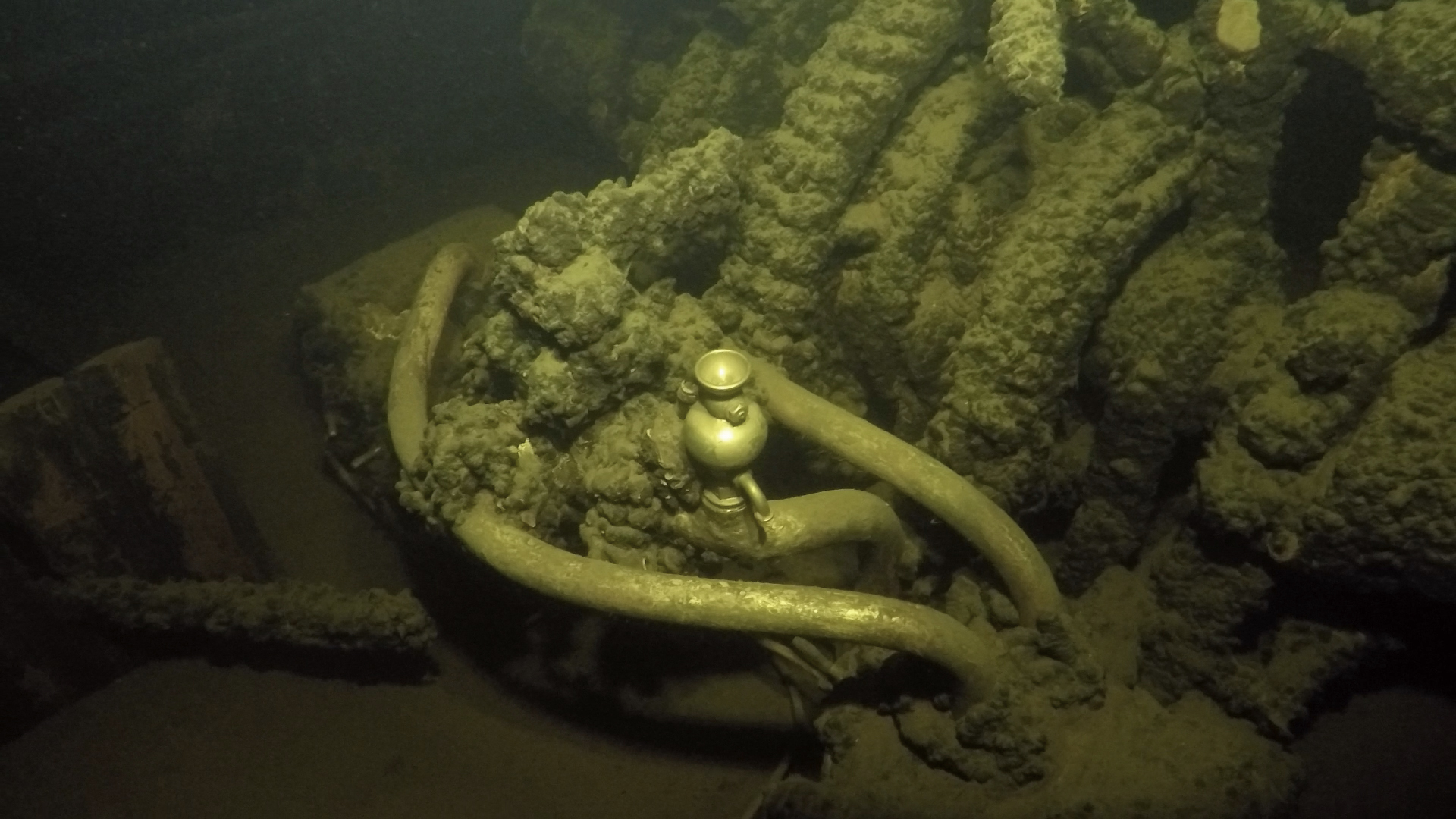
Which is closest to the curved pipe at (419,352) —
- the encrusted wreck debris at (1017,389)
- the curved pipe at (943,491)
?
the encrusted wreck debris at (1017,389)

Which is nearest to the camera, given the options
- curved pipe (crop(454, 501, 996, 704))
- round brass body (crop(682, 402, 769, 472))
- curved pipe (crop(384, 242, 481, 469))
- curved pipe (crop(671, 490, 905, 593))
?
curved pipe (crop(454, 501, 996, 704))

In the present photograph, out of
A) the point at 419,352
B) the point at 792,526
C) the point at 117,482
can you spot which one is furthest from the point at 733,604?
the point at 117,482

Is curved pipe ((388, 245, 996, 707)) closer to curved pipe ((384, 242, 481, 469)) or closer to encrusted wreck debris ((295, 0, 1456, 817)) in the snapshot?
encrusted wreck debris ((295, 0, 1456, 817))

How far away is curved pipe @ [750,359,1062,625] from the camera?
2268 millimetres

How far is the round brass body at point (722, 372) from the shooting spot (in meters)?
2.04

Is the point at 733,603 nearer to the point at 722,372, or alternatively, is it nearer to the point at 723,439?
the point at 723,439

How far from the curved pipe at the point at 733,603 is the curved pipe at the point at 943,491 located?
0.23m

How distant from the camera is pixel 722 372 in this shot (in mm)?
2053

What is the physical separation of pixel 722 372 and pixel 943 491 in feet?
2.27

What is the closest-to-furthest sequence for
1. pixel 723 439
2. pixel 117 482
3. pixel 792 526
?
pixel 723 439 < pixel 792 526 < pixel 117 482

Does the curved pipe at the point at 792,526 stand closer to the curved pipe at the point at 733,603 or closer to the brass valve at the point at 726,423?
the brass valve at the point at 726,423

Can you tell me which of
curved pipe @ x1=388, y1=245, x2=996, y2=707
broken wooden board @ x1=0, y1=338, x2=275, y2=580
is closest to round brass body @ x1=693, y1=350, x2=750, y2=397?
curved pipe @ x1=388, y1=245, x2=996, y2=707

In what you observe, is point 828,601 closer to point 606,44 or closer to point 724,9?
point 724,9

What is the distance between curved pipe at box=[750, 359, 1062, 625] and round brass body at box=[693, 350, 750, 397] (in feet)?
0.97
